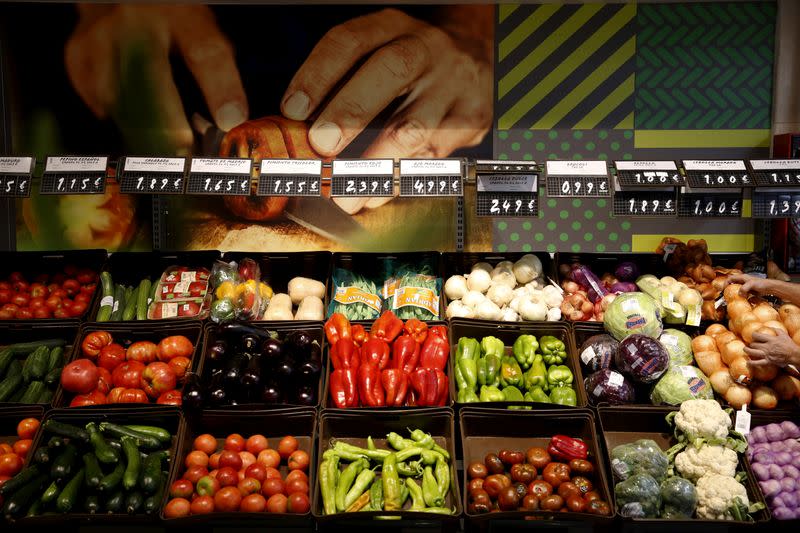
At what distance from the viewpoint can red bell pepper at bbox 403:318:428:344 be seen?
145 inches

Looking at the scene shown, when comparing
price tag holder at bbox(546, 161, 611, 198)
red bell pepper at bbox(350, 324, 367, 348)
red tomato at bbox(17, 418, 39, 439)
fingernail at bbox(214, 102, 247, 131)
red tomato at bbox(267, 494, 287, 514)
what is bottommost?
red tomato at bbox(267, 494, 287, 514)

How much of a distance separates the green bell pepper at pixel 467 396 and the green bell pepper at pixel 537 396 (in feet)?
0.87

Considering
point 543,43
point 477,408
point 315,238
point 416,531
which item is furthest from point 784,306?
point 315,238

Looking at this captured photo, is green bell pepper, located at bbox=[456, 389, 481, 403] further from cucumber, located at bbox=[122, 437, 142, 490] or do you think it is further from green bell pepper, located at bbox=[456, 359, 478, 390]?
cucumber, located at bbox=[122, 437, 142, 490]

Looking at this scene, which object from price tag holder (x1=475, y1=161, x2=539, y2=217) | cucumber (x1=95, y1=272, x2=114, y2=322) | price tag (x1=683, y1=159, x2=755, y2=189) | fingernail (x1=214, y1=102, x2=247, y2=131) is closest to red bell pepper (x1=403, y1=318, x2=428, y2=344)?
price tag holder (x1=475, y1=161, x2=539, y2=217)

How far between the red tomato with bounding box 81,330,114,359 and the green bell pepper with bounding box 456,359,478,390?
76.7 inches

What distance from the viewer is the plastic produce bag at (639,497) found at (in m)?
2.94

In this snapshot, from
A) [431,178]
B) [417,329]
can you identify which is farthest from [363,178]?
[417,329]

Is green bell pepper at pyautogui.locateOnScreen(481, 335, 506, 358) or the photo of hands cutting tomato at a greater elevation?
the photo of hands cutting tomato

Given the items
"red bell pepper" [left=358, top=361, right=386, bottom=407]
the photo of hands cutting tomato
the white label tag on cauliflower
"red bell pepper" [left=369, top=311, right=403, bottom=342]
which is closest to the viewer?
the white label tag on cauliflower

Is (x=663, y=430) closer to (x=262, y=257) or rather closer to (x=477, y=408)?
(x=477, y=408)

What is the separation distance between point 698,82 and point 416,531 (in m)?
4.34

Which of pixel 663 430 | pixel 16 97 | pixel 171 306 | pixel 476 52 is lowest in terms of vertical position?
pixel 663 430

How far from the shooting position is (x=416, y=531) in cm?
289
